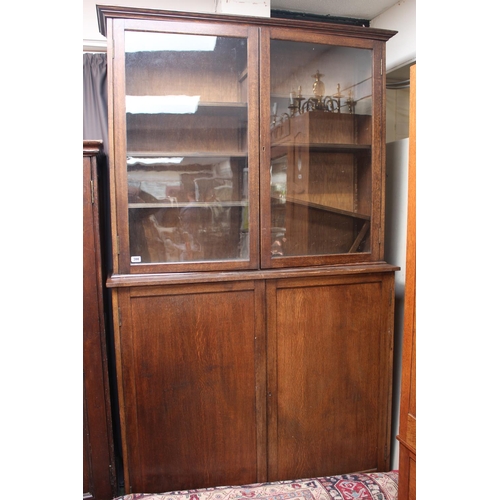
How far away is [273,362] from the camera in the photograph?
173 centimetres

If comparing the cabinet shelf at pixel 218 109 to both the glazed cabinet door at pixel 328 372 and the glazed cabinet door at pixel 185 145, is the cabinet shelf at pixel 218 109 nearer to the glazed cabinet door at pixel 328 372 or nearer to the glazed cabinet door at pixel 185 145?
the glazed cabinet door at pixel 185 145

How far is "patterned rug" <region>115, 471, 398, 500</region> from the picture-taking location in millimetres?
1672

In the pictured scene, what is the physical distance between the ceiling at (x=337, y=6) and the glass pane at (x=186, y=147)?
1.88ft

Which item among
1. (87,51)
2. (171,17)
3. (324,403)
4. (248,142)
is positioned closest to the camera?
(171,17)

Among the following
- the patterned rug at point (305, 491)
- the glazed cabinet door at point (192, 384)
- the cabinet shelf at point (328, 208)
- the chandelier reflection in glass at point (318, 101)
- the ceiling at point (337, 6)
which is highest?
the ceiling at point (337, 6)

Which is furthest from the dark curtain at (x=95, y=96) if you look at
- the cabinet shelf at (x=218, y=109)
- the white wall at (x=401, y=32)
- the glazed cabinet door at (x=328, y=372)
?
the white wall at (x=401, y=32)

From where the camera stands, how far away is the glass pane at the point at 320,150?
1.75 m

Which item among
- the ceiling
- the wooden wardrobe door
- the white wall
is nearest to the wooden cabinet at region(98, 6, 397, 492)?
the white wall

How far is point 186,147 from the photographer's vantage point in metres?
1.74

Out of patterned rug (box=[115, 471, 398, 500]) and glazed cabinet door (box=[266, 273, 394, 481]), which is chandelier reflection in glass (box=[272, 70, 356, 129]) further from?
patterned rug (box=[115, 471, 398, 500])
